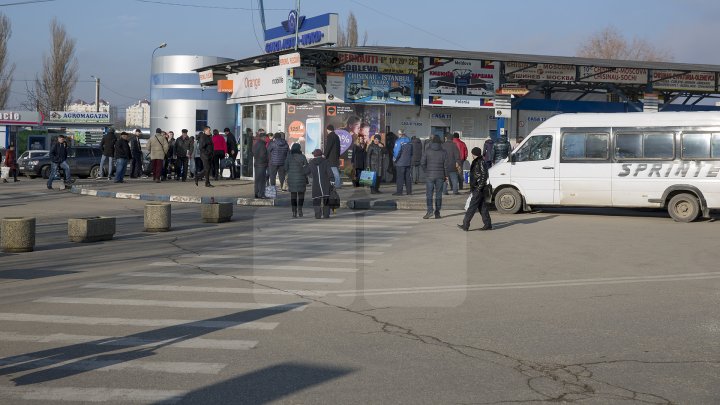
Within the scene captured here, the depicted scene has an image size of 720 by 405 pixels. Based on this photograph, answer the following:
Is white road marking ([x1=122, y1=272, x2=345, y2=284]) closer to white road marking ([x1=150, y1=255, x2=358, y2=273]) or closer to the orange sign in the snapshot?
white road marking ([x1=150, y1=255, x2=358, y2=273])

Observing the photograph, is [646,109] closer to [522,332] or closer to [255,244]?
[255,244]

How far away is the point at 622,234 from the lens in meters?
16.9

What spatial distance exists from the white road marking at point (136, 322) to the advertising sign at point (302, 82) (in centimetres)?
2022

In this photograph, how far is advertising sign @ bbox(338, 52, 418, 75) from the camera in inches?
1116

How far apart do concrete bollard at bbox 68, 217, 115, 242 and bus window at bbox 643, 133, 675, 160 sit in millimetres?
12870

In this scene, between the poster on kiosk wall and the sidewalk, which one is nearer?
the sidewalk

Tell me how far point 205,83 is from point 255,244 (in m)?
22.4

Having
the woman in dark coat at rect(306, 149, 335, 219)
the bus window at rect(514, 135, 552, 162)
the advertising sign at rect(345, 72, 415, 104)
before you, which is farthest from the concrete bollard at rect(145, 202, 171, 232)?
the advertising sign at rect(345, 72, 415, 104)

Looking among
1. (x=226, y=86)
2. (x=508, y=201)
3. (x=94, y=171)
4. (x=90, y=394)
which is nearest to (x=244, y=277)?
(x=90, y=394)

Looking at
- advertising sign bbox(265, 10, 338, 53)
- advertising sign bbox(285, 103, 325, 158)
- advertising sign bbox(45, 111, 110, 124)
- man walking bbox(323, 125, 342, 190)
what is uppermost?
advertising sign bbox(265, 10, 338, 53)

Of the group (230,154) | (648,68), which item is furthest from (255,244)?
(648,68)

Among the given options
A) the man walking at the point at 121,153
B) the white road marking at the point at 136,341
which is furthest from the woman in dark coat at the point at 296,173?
the man walking at the point at 121,153

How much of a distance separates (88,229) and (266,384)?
32.2 feet

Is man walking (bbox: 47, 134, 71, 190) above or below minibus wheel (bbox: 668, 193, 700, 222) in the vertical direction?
above
